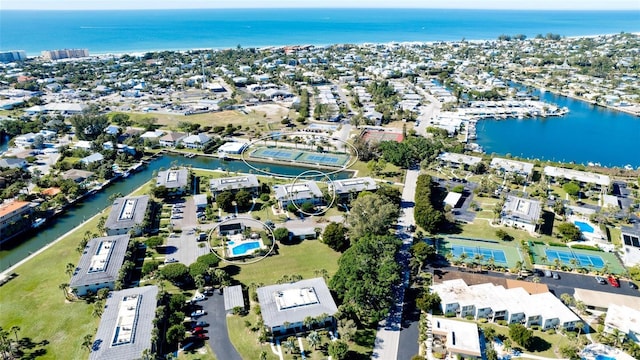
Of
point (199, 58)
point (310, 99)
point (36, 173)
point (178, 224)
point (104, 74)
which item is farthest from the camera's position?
point (199, 58)

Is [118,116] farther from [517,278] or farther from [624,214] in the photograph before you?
[624,214]

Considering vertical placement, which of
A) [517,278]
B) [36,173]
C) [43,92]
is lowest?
[517,278]

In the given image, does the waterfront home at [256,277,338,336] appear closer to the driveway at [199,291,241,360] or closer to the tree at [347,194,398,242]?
the driveway at [199,291,241,360]

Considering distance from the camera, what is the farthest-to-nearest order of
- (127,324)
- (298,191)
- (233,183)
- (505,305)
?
(233,183), (298,191), (505,305), (127,324)

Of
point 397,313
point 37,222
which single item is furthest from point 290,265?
point 37,222

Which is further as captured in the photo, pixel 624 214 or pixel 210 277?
pixel 624 214

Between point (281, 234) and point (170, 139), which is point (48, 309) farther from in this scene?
point (170, 139)

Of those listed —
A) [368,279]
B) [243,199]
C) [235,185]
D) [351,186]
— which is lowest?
[368,279]

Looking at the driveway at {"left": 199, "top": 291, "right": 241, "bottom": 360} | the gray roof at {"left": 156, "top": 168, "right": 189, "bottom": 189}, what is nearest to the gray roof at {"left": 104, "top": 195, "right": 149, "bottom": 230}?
the gray roof at {"left": 156, "top": 168, "right": 189, "bottom": 189}

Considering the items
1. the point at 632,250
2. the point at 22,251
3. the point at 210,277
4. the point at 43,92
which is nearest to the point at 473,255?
the point at 632,250
